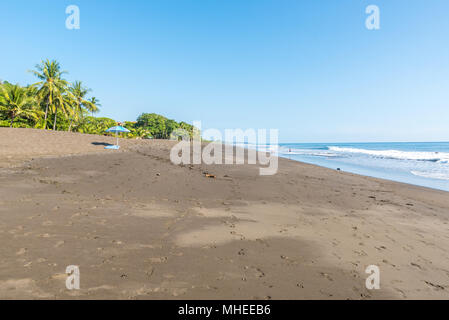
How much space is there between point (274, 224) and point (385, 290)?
292 cm

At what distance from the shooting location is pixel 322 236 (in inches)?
215

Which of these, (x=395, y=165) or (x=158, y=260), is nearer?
(x=158, y=260)

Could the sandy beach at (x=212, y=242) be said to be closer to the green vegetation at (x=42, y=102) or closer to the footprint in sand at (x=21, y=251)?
the footprint in sand at (x=21, y=251)

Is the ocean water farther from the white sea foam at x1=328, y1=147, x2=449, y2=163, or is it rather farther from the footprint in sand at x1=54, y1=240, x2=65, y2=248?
the footprint in sand at x1=54, y1=240, x2=65, y2=248

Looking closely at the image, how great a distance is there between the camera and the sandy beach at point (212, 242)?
130 inches

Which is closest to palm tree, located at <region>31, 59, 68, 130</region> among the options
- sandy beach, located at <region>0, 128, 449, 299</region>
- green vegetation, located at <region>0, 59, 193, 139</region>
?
green vegetation, located at <region>0, 59, 193, 139</region>

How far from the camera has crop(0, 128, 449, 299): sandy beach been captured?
329cm

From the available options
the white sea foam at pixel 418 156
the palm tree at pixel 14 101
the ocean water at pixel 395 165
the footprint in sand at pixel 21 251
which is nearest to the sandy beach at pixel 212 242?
the footprint in sand at pixel 21 251

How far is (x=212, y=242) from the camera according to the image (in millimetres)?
4824

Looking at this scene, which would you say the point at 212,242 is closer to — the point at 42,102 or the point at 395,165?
the point at 395,165

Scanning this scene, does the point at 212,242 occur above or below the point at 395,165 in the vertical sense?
below

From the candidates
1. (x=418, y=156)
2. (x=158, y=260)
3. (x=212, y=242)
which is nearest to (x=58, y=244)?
(x=158, y=260)
